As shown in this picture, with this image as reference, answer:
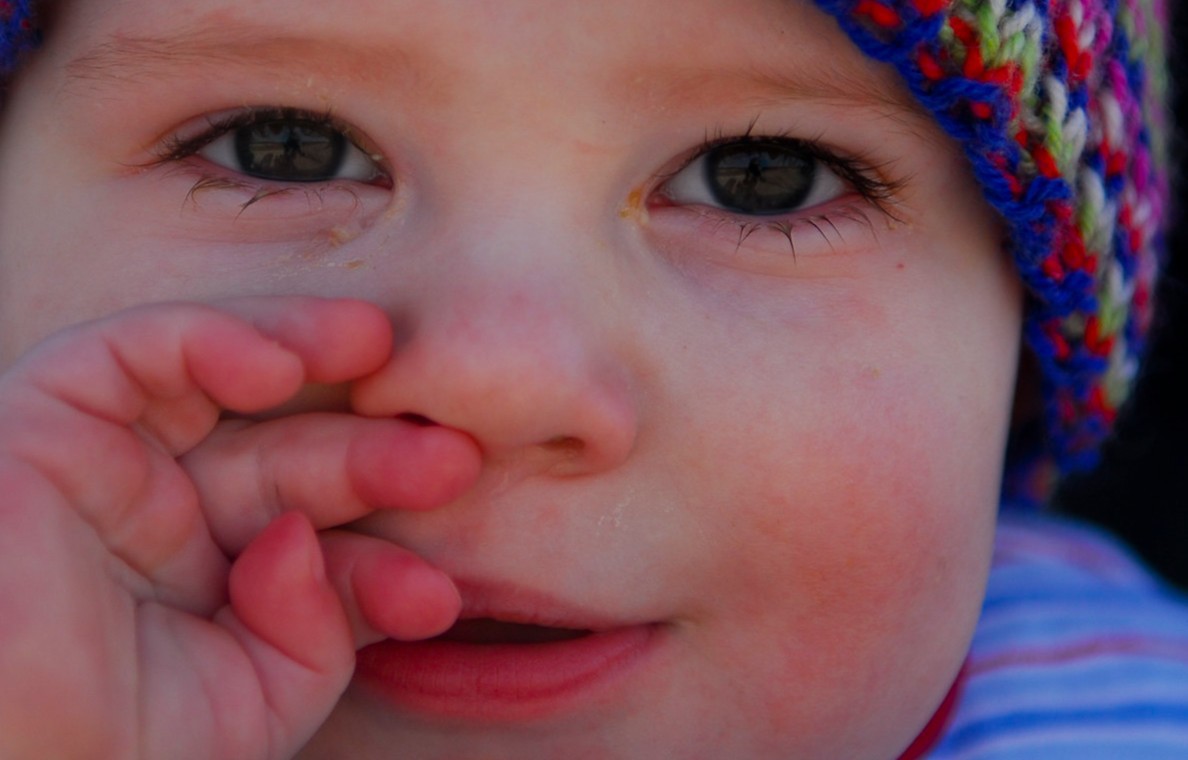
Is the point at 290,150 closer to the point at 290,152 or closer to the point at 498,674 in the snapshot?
the point at 290,152

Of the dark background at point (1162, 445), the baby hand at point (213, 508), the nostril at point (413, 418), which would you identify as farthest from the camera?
the dark background at point (1162, 445)

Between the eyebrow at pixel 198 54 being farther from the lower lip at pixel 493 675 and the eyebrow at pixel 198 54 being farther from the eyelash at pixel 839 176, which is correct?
the lower lip at pixel 493 675

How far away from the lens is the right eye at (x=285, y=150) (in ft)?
3.90

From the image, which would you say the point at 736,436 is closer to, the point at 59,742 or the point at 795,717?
the point at 795,717

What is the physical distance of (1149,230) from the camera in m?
1.50

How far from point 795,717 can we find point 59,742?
0.62m

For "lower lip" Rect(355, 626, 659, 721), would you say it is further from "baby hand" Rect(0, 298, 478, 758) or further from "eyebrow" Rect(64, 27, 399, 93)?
"eyebrow" Rect(64, 27, 399, 93)

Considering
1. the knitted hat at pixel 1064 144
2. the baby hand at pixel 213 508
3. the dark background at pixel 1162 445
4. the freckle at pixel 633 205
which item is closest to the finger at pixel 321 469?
the baby hand at pixel 213 508

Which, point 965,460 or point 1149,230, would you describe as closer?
point 965,460

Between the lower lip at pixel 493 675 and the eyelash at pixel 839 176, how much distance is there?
1.24 feet

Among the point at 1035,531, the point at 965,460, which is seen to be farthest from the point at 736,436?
the point at 1035,531

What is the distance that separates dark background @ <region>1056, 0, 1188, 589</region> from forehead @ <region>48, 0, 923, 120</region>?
0.98m

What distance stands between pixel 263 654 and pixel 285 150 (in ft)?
1.45

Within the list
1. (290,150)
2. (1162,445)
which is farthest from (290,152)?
(1162,445)
